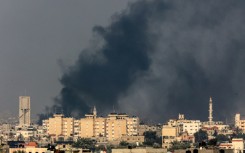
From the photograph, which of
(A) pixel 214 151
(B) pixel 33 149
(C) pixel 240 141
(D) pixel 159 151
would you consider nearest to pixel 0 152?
(D) pixel 159 151

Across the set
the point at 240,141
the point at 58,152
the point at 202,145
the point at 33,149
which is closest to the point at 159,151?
the point at 202,145

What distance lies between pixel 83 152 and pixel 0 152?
557 inches

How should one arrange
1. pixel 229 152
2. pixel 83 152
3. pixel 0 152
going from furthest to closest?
pixel 83 152, pixel 0 152, pixel 229 152

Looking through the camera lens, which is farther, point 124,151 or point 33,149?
point 33,149

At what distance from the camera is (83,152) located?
106m

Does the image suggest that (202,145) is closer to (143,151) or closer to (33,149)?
(143,151)

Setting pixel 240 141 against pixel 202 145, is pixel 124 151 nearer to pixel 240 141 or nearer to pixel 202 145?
pixel 202 145

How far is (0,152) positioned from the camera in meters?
92.6

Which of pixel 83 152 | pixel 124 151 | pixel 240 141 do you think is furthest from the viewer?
pixel 240 141

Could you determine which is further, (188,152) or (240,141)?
(240,141)

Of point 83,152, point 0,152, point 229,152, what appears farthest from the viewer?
point 83,152

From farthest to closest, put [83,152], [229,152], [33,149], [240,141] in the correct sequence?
[240,141] → [33,149] → [83,152] → [229,152]

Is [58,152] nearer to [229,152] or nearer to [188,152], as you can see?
[188,152]

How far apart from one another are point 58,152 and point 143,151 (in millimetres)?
6021
